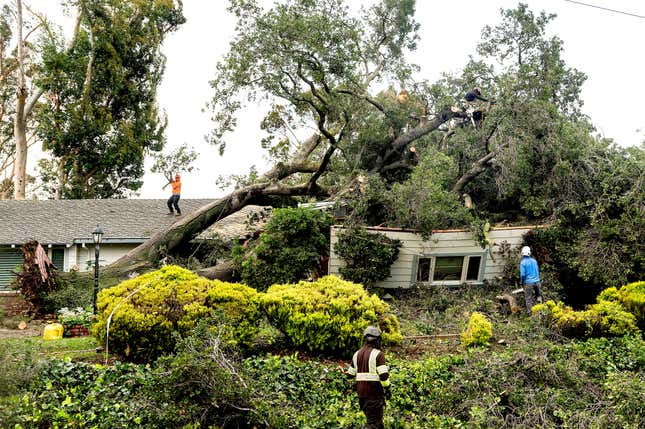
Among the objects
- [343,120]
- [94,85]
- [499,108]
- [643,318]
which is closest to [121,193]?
[94,85]

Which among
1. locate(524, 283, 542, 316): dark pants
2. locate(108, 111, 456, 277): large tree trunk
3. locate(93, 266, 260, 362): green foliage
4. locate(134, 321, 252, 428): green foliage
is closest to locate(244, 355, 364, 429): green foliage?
locate(134, 321, 252, 428): green foliage

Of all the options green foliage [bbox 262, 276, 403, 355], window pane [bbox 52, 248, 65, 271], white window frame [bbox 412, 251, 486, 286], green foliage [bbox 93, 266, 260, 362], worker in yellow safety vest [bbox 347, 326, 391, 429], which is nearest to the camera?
worker in yellow safety vest [bbox 347, 326, 391, 429]

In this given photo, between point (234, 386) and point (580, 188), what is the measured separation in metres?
10.8

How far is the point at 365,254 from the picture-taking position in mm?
13242

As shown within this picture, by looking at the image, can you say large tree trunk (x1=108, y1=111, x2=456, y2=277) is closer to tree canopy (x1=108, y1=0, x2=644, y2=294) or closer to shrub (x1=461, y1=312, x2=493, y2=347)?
tree canopy (x1=108, y1=0, x2=644, y2=294)

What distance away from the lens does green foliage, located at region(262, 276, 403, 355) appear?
8391mm

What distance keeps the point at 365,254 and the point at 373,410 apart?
23.9 feet

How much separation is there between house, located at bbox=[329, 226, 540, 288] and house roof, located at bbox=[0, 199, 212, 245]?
8.98 m

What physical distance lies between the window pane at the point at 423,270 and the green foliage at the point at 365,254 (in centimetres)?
98

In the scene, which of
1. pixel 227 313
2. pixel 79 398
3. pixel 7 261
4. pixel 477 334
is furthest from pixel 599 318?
pixel 7 261

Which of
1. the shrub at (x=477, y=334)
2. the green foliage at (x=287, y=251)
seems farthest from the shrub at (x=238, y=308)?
the green foliage at (x=287, y=251)

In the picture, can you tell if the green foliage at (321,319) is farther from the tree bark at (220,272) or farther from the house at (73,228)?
the house at (73,228)

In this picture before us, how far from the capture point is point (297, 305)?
8.51 m

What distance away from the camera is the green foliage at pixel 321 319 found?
27.5 ft
